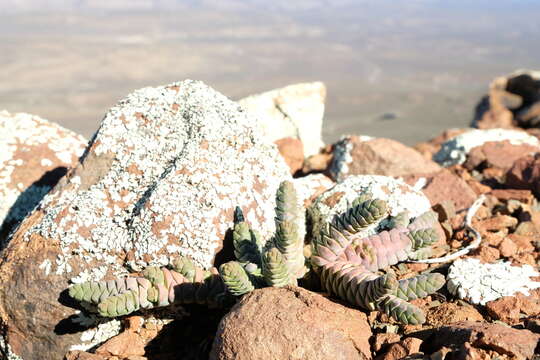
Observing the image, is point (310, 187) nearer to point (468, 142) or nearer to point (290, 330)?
point (290, 330)

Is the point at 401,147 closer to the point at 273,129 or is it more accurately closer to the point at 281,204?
the point at 273,129

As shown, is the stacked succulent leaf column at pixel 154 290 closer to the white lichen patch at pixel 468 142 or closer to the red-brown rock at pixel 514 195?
the red-brown rock at pixel 514 195

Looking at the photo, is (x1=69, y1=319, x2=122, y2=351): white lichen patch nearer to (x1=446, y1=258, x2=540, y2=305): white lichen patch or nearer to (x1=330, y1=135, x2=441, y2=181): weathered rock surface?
(x1=446, y1=258, x2=540, y2=305): white lichen patch

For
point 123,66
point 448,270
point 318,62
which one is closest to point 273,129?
point 448,270

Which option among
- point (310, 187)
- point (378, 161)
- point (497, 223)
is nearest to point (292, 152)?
point (378, 161)

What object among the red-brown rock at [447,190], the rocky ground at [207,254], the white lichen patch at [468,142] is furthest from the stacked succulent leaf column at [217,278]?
the white lichen patch at [468,142]

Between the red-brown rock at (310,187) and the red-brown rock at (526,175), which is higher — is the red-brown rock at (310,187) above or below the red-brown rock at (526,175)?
above
